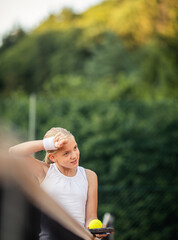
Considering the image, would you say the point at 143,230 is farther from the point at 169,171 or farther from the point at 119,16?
the point at 119,16

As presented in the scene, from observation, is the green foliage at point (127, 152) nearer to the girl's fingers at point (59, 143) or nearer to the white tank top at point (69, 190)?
the white tank top at point (69, 190)

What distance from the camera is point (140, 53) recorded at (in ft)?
55.2

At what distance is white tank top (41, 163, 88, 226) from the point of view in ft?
7.31

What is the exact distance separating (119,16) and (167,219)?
12.4 meters

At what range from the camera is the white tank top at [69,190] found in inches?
A: 87.7

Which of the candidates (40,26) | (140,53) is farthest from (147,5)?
(40,26)

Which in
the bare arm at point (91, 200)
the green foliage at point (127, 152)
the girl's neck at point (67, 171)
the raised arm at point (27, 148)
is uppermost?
the green foliage at point (127, 152)

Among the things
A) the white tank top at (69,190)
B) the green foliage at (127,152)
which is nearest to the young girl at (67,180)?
the white tank top at (69,190)

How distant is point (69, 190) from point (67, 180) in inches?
2.8

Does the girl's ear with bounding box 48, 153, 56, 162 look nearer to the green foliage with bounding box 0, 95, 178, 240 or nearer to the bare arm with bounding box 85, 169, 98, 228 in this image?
the bare arm with bounding box 85, 169, 98, 228

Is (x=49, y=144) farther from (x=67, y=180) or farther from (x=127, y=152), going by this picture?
(x=127, y=152)

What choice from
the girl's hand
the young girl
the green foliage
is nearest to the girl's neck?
the young girl

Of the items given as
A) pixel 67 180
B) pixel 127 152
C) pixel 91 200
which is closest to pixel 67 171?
pixel 67 180

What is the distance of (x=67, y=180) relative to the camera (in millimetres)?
2301
